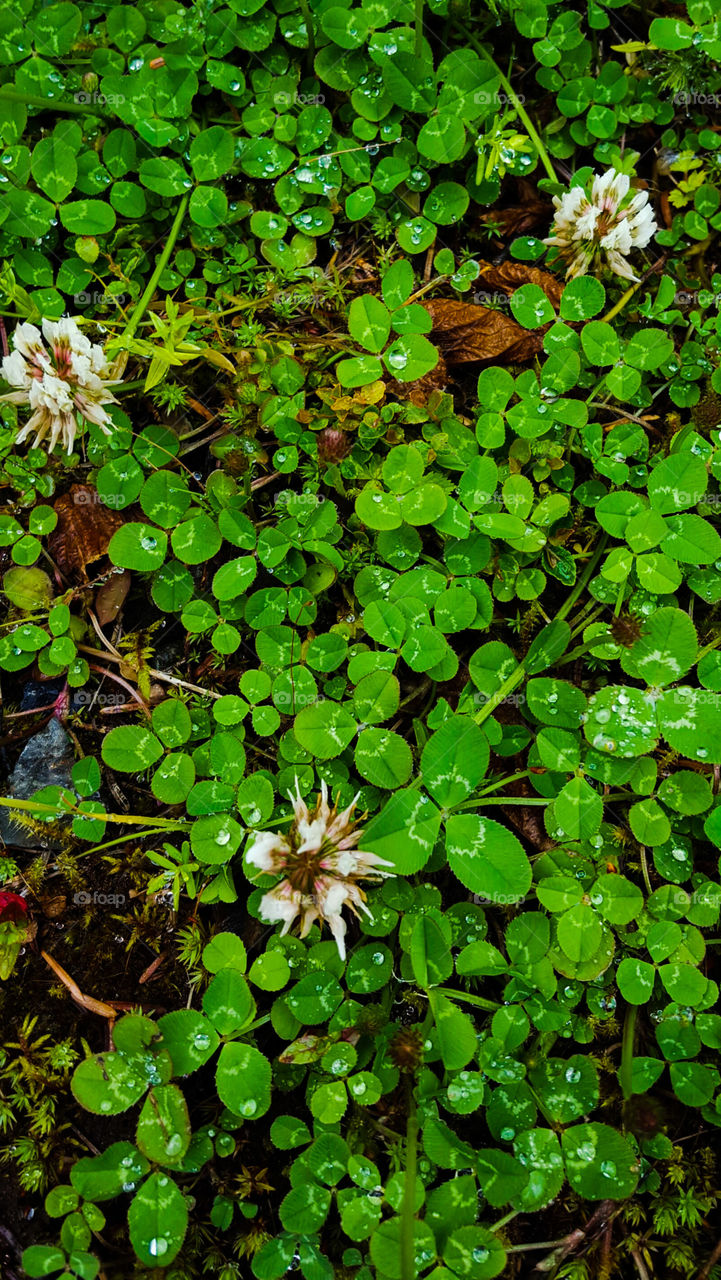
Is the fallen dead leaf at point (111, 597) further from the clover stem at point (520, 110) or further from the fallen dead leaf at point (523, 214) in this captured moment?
the clover stem at point (520, 110)

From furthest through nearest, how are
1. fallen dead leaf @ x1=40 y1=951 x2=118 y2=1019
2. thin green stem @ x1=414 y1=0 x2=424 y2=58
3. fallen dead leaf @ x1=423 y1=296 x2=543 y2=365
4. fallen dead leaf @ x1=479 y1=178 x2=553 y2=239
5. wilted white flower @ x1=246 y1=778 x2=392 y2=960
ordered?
fallen dead leaf @ x1=479 y1=178 x2=553 y2=239
fallen dead leaf @ x1=423 y1=296 x2=543 y2=365
thin green stem @ x1=414 y1=0 x2=424 y2=58
fallen dead leaf @ x1=40 y1=951 x2=118 y2=1019
wilted white flower @ x1=246 y1=778 x2=392 y2=960

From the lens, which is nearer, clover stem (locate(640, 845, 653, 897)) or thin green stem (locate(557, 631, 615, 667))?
clover stem (locate(640, 845, 653, 897))

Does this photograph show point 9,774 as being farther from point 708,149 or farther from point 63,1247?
point 708,149

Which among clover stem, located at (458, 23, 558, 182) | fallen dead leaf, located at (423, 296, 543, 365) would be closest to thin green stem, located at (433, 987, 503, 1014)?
fallen dead leaf, located at (423, 296, 543, 365)

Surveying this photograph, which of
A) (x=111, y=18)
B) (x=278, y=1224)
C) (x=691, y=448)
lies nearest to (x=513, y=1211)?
(x=278, y=1224)

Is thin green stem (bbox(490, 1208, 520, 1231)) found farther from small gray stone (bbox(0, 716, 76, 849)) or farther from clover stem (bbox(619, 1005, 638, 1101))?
small gray stone (bbox(0, 716, 76, 849))

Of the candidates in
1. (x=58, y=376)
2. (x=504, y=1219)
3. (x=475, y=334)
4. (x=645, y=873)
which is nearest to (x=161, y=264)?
(x=58, y=376)

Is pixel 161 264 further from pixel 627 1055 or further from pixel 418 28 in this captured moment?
pixel 627 1055
